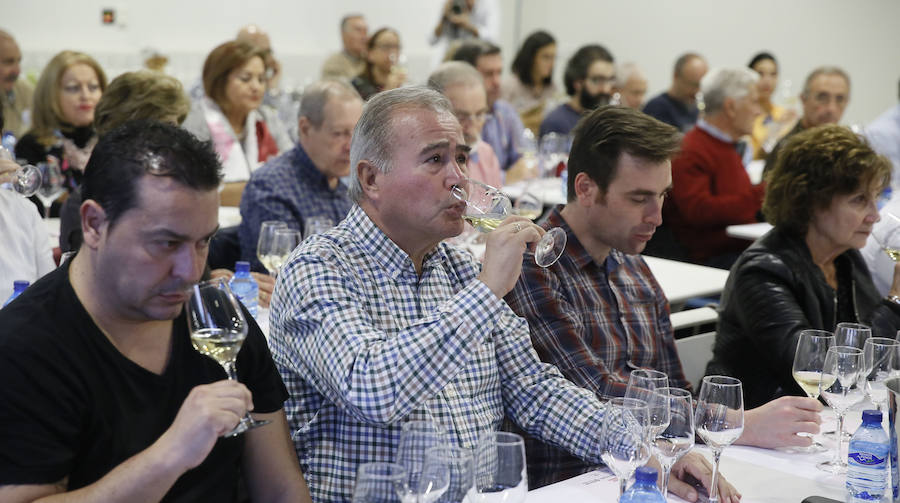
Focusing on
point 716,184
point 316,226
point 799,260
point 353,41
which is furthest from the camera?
point 353,41

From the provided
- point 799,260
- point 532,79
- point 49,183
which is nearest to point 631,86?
point 532,79

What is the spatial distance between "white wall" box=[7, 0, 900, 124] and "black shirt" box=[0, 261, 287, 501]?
7.08 meters

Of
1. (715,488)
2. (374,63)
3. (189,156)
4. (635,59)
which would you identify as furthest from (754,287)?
(635,59)

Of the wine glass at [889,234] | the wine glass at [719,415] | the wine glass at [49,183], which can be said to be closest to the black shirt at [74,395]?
the wine glass at [719,415]

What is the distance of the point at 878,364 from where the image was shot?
209cm

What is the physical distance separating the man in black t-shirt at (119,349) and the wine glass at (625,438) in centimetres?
59

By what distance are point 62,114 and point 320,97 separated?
1839mm

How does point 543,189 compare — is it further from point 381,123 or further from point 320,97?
point 381,123

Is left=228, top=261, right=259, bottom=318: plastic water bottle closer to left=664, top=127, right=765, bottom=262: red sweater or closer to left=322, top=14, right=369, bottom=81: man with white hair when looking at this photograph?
left=664, top=127, right=765, bottom=262: red sweater

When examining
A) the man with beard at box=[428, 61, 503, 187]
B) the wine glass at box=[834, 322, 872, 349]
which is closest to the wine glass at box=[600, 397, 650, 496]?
the wine glass at box=[834, 322, 872, 349]

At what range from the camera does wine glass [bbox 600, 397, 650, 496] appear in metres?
1.63

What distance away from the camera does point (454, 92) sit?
16.0 ft

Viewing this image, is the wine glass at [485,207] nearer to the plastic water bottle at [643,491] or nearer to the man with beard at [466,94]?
the plastic water bottle at [643,491]

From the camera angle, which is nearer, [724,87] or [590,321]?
[590,321]
